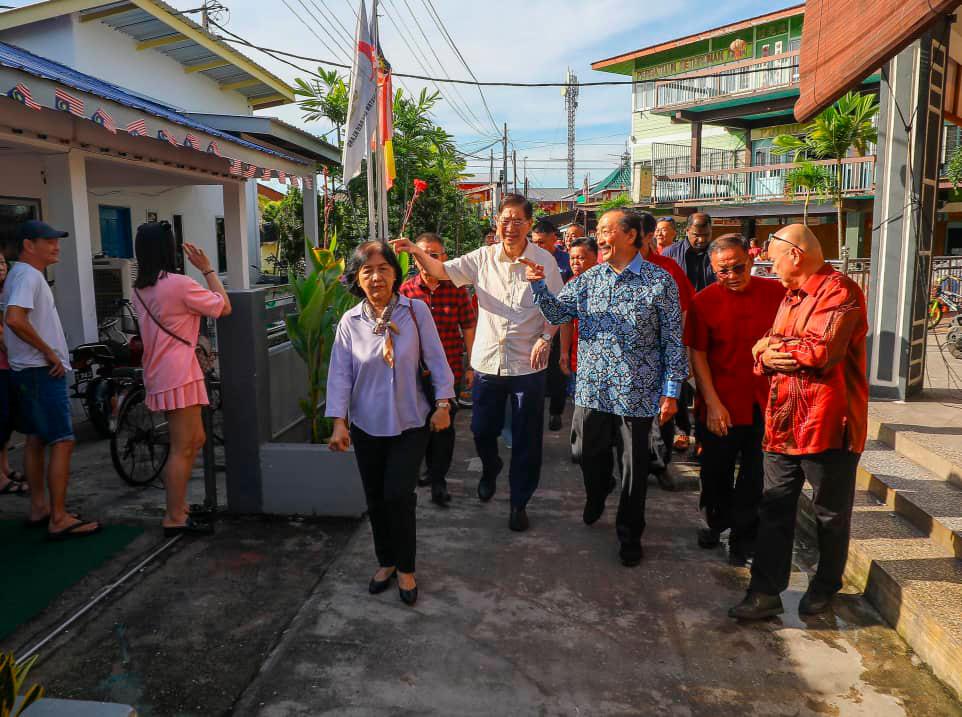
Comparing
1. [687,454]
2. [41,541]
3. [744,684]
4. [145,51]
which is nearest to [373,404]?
[744,684]

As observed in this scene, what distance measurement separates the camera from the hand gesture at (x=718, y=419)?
12.5 ft

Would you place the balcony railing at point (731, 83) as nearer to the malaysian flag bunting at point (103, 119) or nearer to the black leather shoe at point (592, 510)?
the malaysian flag bunting at point (103, 119)

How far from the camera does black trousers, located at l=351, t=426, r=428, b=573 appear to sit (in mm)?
3467

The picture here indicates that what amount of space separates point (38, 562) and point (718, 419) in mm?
3710

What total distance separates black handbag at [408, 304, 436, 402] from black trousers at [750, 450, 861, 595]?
158 cm

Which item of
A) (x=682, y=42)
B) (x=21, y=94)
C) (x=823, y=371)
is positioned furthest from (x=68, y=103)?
(x=682, y=42)

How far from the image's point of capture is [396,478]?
3455 mm

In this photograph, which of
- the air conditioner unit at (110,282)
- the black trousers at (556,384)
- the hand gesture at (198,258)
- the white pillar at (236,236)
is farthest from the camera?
the white pillar at (236,236)

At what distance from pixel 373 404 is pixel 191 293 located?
57.2 inches

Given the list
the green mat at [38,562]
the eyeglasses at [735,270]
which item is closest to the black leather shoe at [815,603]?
the eyeglasses at [735,270]

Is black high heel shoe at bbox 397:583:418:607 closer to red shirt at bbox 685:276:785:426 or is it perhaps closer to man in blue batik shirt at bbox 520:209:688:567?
man in blue batik shirt at bbox 520:209:688:567

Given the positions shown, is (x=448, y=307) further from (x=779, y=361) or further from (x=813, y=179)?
(x=813, y=179)

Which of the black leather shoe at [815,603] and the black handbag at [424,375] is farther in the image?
the black handbag at [424,375]

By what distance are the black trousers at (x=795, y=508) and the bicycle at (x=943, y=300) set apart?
8664 mm
